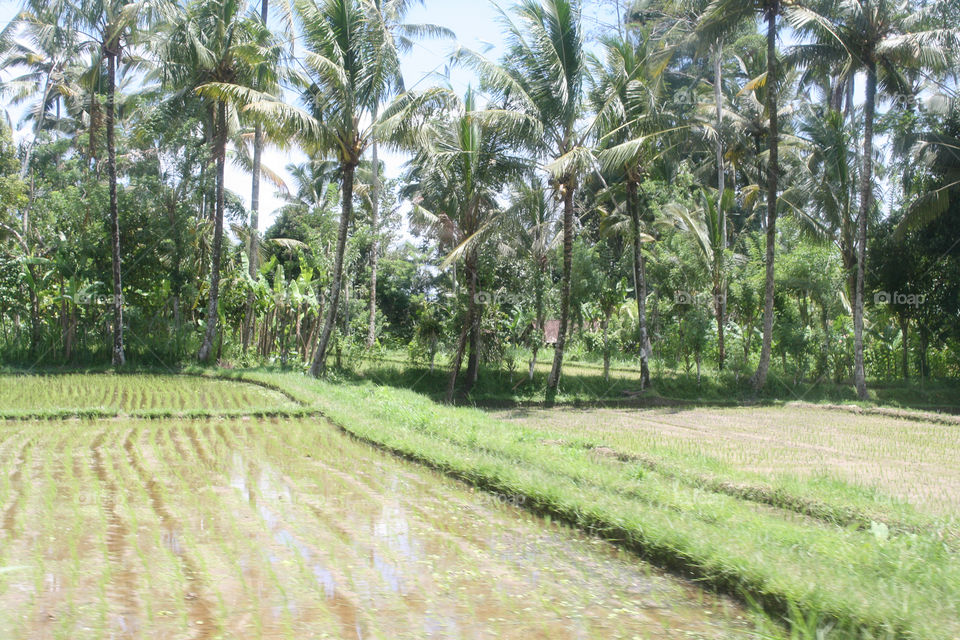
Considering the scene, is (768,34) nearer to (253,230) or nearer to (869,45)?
→ (869,45)

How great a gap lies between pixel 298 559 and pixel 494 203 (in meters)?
Answer: 13.5

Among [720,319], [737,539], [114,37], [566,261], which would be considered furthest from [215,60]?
[737,539]

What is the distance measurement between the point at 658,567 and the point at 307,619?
222 cm

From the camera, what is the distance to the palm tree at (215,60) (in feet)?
51.9

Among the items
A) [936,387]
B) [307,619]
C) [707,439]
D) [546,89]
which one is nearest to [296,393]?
[707,439]

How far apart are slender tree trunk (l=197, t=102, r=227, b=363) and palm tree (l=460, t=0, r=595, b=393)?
6.34 metres

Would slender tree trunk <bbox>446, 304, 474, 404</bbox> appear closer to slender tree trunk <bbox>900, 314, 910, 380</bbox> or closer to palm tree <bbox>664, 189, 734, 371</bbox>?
palm tree <bbox>664, 189, 734, 371</bbox>

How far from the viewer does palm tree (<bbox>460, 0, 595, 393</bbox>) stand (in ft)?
48.7

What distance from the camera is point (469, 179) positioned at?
15898mm

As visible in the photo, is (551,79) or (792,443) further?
(551,79)

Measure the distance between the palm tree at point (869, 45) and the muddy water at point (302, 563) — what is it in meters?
13.7

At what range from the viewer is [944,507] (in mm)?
5699

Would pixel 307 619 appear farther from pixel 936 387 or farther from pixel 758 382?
pixel 936 387

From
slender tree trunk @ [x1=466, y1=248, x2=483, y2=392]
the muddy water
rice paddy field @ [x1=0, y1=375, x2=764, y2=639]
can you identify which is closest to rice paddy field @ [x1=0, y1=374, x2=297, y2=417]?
rice paddy field @ [x1=0, y1=375, x2=764, y2=639]
